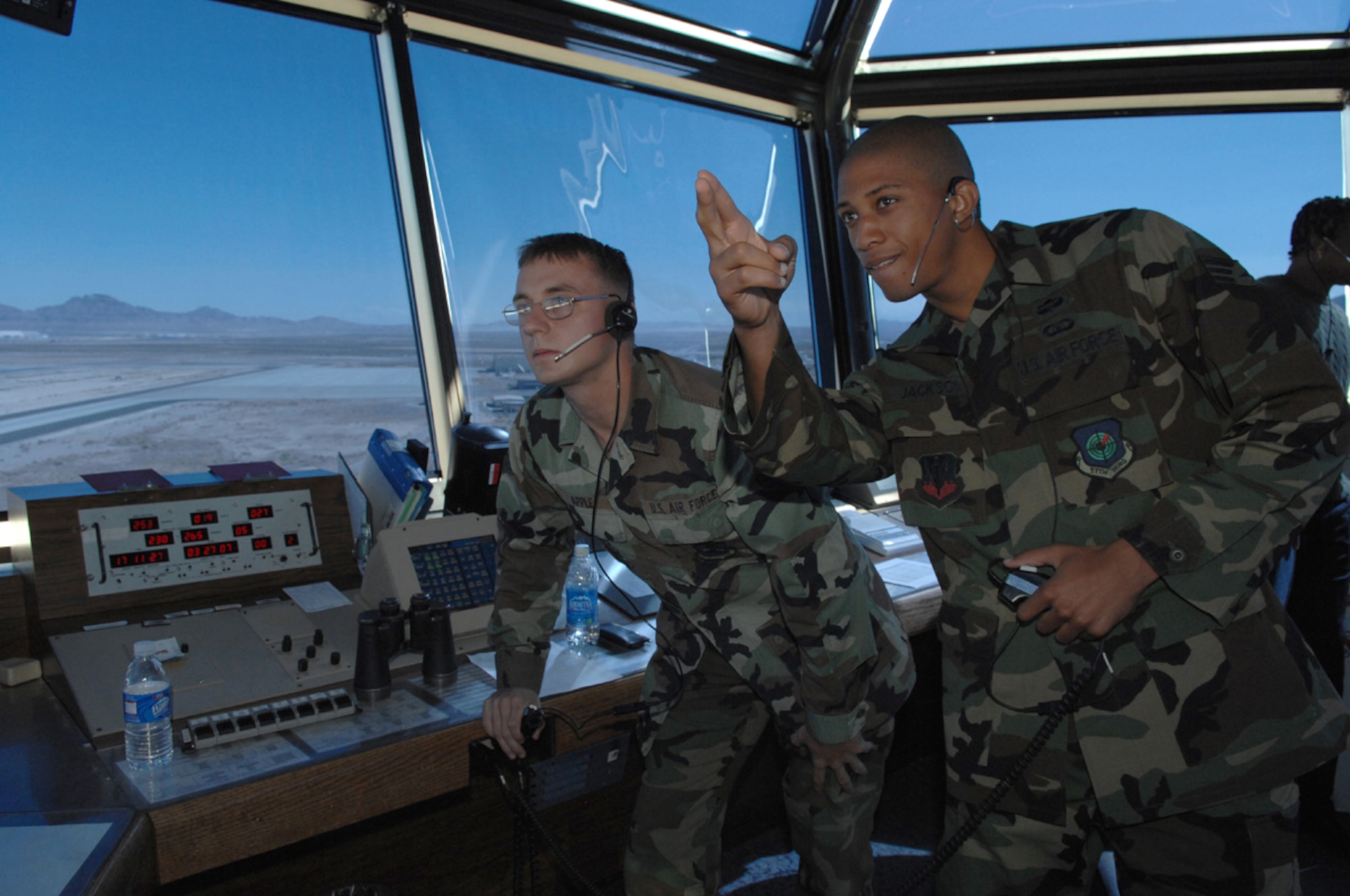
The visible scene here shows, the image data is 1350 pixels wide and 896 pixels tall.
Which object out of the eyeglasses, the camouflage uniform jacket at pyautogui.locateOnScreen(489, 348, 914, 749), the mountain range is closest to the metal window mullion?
the mountain range

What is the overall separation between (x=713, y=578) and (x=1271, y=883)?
86 cm

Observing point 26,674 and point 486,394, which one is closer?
point 26,674

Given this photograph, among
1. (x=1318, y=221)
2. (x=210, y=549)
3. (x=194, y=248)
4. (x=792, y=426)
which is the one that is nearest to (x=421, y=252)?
(x=194, y=248)

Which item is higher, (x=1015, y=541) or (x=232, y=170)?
(x=232, y=170)

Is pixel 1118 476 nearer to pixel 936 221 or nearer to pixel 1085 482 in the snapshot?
pixel 1085 482

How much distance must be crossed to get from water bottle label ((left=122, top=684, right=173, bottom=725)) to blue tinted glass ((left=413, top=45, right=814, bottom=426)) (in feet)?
4.65

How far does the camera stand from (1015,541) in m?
1.12

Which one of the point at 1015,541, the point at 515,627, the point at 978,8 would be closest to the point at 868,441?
the point at 1015,541

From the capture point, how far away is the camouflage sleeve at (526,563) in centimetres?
155

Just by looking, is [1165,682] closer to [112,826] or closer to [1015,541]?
[1015,541]

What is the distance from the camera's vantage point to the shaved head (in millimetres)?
1216

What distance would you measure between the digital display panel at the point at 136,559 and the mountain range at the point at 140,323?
0.71 metres

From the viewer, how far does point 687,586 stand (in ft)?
5.07

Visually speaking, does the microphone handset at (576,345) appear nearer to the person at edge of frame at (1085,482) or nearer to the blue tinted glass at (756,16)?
the person at edge of frame at (1085,482)
